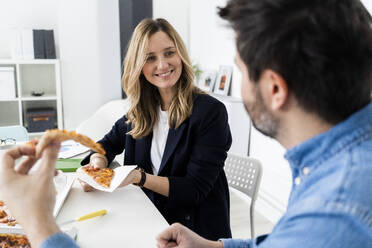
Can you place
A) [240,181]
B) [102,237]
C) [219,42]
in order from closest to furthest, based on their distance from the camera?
1. [102,237]
2. [240,181]
3. [219,42]

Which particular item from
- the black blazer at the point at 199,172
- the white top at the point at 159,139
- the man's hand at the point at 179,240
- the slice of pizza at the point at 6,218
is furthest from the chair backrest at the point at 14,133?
the man's hand at the point at 179,240

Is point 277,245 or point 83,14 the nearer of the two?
point 277,245

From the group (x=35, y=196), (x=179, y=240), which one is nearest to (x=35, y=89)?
(x=179, y=240)

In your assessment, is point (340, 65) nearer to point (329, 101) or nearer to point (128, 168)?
point (329, 101)

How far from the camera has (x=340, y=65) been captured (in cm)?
61

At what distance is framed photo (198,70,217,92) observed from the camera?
11.3 ft

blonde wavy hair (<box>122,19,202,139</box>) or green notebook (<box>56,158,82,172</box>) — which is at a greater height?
blonde wavy hair (<box>122,19,202,139</box>)

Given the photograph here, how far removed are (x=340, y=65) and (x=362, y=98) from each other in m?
0.09

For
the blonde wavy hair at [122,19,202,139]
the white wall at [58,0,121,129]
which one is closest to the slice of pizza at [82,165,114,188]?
the blonde wavy hair at [122,19,202,139]

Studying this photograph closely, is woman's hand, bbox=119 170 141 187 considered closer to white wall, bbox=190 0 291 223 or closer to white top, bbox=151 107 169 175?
white top, bbox=151 107 169 175

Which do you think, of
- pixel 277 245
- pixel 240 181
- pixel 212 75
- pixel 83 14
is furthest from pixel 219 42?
pixel 277 245

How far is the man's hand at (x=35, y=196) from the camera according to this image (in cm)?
65

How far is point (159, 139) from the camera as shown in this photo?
163 cm

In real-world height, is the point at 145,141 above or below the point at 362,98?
below
